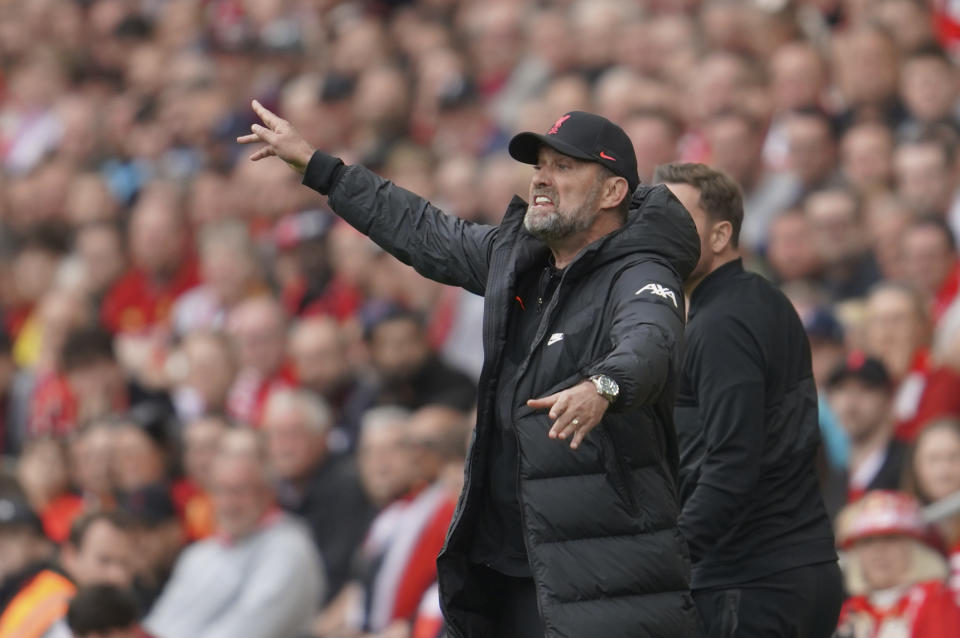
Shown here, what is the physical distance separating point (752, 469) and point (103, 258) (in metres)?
8.32

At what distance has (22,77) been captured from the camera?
15.8 metres

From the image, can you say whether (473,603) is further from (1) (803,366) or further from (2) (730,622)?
(1) (803,366)

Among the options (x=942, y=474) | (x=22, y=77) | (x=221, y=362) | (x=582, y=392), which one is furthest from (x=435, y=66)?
(x=582, y=392)

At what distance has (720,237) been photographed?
211 inches


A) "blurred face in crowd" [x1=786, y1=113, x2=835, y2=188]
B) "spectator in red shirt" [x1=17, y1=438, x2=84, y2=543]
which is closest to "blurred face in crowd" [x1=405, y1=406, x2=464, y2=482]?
"spectator in red shirt" [x1=17, y1=438, x2=84, y2=543]

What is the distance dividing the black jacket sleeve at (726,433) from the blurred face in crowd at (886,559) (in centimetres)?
181

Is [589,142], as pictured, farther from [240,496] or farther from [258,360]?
[258,360]

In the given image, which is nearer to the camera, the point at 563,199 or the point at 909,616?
the point at 563,199

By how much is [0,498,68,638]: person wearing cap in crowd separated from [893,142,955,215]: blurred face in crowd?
15.0 ft

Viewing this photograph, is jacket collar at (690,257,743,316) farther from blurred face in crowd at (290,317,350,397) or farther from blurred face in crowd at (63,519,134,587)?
blurred face in crowd at (290,317,350,397)

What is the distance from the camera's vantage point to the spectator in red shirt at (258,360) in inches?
411

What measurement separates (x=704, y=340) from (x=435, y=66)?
25.8 ft

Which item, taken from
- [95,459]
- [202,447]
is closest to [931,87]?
[202,447]

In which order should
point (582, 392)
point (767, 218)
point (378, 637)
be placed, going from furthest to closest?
point (767, 218), point (378, 637), point (582, 392)
